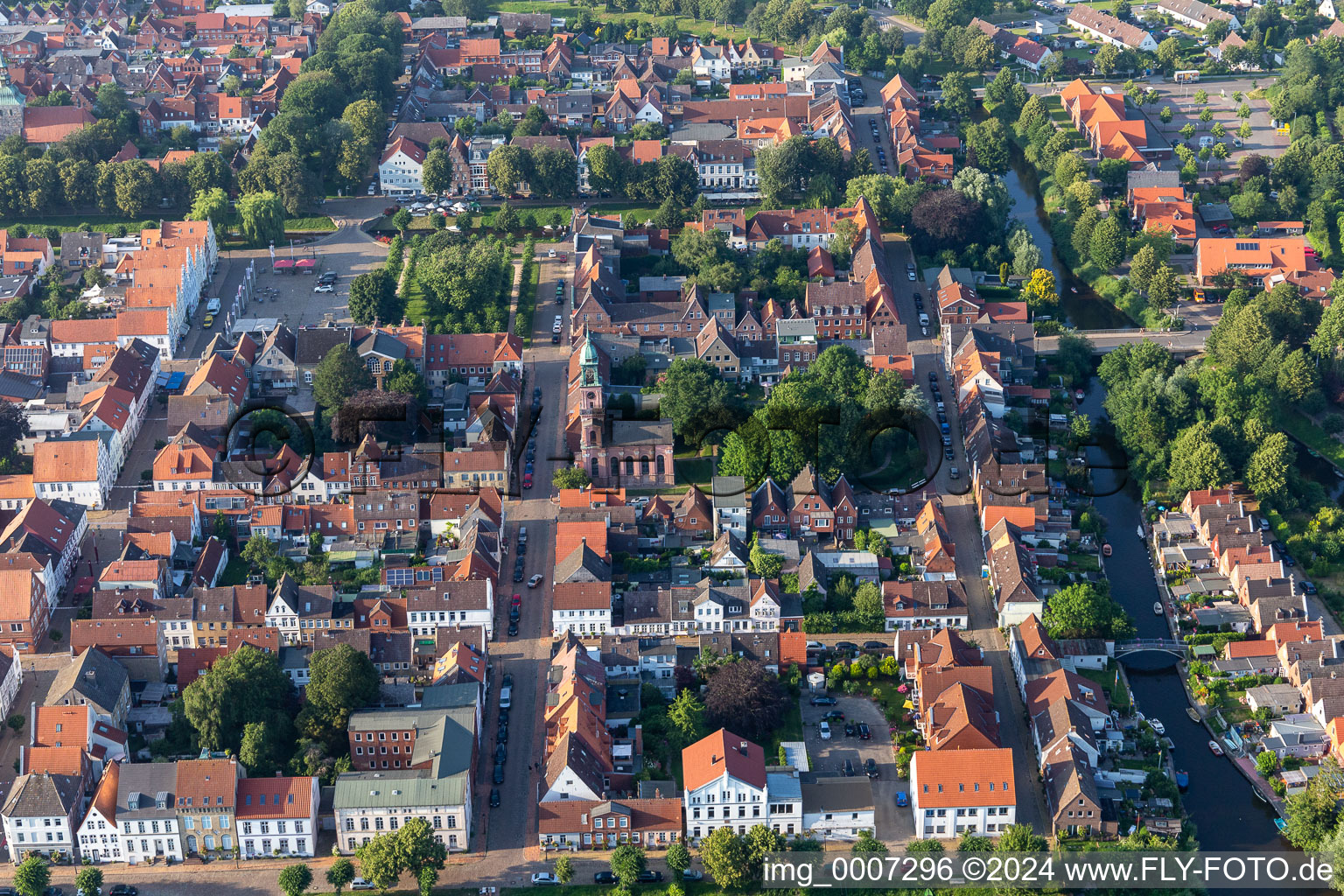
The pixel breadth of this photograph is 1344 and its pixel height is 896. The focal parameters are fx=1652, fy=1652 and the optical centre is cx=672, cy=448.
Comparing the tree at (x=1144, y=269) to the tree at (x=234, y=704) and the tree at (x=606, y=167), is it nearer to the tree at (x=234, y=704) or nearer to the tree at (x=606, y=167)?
the tree at (x=606, y=167)

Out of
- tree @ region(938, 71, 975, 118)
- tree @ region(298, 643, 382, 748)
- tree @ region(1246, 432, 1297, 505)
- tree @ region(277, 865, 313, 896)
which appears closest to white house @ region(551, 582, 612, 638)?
tree @ region(298, 643, 382, 748)

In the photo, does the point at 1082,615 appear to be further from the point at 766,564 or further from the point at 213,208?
the point at 213,208

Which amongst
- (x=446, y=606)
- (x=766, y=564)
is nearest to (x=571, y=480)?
(x=766, y=564)

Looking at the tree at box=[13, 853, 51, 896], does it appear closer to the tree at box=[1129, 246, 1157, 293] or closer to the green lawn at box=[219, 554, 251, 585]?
the green lawn at box=[219, 554, 251, 585]

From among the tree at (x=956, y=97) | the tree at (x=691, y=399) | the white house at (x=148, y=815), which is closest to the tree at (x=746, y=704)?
the white house at (x=148, y=815)

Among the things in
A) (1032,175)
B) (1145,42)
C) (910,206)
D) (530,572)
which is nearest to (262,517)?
(530,572)
